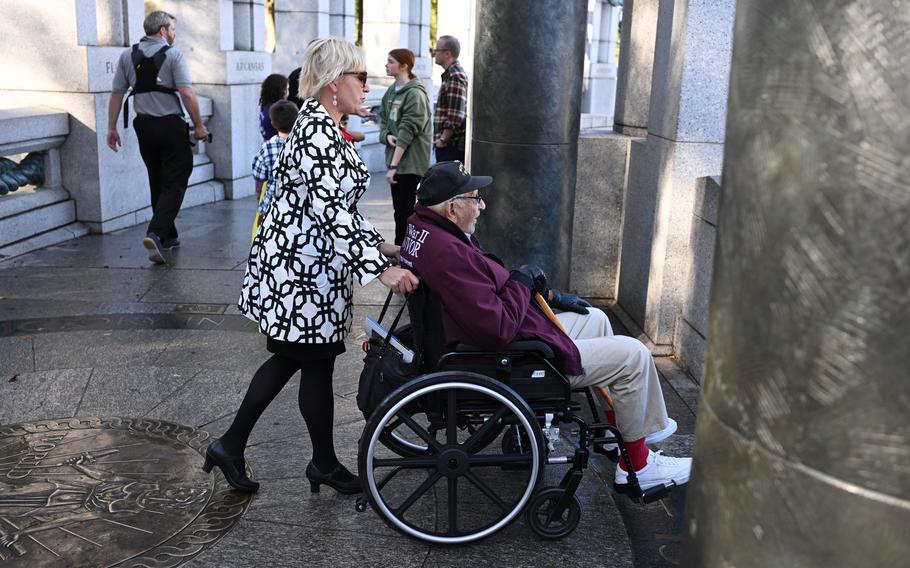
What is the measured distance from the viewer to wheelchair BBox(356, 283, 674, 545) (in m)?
3.57

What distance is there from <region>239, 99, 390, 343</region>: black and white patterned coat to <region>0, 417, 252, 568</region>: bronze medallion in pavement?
30.3 inches

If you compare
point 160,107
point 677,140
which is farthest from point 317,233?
point 160,107

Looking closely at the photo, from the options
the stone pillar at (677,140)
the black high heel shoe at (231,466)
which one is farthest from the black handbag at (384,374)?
the stone pillar at (677,140)

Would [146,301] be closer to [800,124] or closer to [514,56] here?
[514,56]

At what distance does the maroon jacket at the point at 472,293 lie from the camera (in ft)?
11.8

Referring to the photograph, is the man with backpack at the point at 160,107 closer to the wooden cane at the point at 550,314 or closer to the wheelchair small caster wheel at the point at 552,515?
the wooden cane at the point at 550,314

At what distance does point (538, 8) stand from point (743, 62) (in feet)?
12.9

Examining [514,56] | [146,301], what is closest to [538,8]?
[514,56]

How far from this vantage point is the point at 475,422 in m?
3.85

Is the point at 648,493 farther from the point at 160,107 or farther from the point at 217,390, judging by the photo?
the point at 160,107

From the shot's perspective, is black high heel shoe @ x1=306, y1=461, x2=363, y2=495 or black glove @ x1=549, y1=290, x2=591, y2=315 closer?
black high heel shoe @ x1=306, y1=461, x2=363, y2=495

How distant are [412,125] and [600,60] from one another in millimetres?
27417

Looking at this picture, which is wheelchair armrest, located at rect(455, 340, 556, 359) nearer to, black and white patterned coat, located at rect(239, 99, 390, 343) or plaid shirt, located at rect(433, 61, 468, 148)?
black and white patterned coat, located at rect(239, 99, 390, 343)

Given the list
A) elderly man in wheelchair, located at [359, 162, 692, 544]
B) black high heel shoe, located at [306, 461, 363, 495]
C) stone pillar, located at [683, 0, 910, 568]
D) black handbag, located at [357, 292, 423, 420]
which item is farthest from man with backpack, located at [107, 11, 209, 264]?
stone pillar, located at [683, 0, 910, 568]
